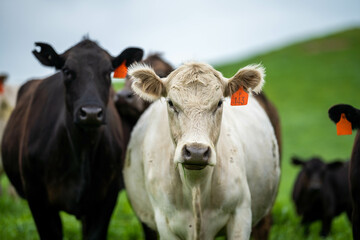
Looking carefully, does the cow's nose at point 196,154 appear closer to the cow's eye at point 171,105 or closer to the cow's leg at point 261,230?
the cow's eye at point 171,105

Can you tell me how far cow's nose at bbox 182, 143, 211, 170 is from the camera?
12.1 feet

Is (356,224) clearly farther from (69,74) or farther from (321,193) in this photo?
(321,193)

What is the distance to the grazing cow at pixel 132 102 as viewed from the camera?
21.0 ft

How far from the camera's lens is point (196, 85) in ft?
13.7

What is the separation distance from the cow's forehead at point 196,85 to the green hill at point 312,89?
11.4 m

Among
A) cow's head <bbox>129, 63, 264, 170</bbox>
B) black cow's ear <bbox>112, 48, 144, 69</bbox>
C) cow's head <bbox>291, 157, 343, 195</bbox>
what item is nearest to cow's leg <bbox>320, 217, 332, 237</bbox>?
cow's head <bbox>291, 157, 343, 195</bbox>

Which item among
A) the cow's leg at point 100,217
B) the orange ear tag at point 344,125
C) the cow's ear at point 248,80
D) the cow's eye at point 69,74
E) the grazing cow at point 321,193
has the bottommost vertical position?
the grazing cow at point 321,193

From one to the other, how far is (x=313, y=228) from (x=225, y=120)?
5426mm

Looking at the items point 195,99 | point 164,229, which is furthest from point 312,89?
point 195,99

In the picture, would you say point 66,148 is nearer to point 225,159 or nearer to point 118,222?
point 225,159

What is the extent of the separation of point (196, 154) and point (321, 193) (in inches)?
266

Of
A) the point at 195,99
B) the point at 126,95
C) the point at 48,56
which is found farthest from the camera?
the point at 126,95

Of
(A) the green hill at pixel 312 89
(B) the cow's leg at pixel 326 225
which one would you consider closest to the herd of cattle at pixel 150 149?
(B) the cow's leg at pixel 326 225

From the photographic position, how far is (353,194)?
462cm
